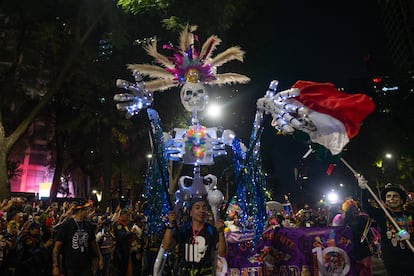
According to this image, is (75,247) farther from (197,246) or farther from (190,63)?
(190,63)

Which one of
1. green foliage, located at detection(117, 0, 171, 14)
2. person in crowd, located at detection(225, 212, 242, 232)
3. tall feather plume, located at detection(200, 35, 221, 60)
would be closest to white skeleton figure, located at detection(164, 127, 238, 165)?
tall feather plume, located at detection(200, 35, 221, 60)

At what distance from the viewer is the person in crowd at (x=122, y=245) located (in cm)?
899

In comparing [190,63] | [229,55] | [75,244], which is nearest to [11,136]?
[75,244]

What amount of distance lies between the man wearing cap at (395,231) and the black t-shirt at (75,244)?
15.1ft

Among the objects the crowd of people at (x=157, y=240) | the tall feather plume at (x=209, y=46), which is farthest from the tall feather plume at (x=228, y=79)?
the crowd of people at (x=157, y=240)

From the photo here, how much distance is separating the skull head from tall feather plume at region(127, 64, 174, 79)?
36cm

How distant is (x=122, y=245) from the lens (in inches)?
354

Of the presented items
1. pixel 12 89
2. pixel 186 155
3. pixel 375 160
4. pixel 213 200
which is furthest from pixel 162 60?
pixel 375 160

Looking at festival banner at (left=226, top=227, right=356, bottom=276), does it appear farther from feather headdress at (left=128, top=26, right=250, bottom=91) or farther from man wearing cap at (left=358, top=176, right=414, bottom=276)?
feather headdress at (left=128, top=26, right=250, bottom=91)

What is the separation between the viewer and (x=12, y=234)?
7.35 metres

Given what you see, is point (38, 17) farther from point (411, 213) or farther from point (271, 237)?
point (411, 213)

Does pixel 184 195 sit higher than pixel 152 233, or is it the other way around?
pixel 184 195

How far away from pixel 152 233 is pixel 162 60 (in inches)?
119

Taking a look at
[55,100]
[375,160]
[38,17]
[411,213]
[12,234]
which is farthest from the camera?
[375,160]
